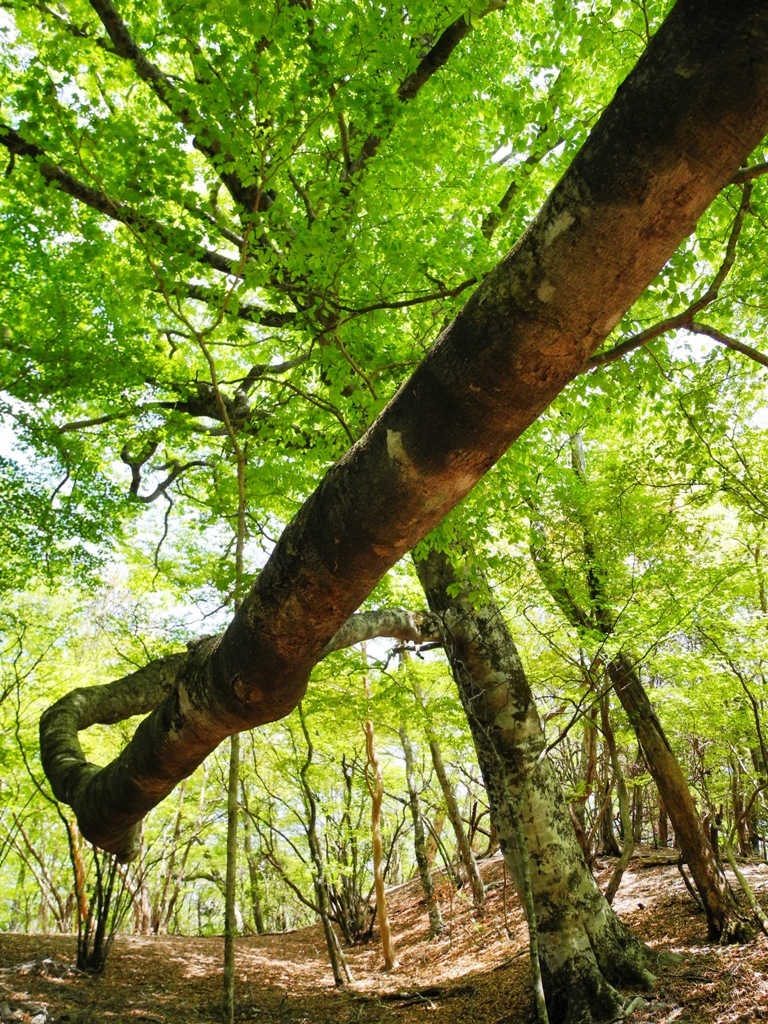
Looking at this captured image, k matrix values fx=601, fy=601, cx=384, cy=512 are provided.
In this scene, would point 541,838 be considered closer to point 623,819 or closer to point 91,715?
point 623,819

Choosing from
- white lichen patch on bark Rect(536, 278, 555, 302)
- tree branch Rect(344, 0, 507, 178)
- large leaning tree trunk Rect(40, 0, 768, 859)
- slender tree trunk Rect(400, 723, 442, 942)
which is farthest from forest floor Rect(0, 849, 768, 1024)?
tree branch Rect(344, 0, 507, 178)

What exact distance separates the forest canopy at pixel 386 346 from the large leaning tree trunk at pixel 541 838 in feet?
0.33

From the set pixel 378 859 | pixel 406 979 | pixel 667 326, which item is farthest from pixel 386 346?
pixel 406 979

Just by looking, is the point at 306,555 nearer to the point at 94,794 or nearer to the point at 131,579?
the point at 94,794

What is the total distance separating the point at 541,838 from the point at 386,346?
4632mm

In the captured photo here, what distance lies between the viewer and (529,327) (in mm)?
1425

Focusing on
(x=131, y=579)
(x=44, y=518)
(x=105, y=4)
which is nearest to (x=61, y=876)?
(x=131, y=579)

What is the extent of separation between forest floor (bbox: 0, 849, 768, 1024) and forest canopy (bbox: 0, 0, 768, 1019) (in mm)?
938

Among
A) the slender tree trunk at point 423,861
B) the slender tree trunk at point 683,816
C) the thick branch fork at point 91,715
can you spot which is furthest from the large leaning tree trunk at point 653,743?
the slender tree trunk at point 423,861

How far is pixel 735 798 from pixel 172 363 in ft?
26.8

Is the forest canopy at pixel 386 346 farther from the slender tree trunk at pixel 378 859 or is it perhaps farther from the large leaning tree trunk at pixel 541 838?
the slender tree trunk at pixel 378 859

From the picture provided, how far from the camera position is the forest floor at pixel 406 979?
13.8 ft

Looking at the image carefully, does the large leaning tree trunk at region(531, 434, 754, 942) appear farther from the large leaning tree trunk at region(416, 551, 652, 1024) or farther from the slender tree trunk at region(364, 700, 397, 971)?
the slender tree trunk at region(364, 700, 397, 971)

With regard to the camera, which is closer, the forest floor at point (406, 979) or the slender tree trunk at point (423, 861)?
the forest floor at point (406, 979)
